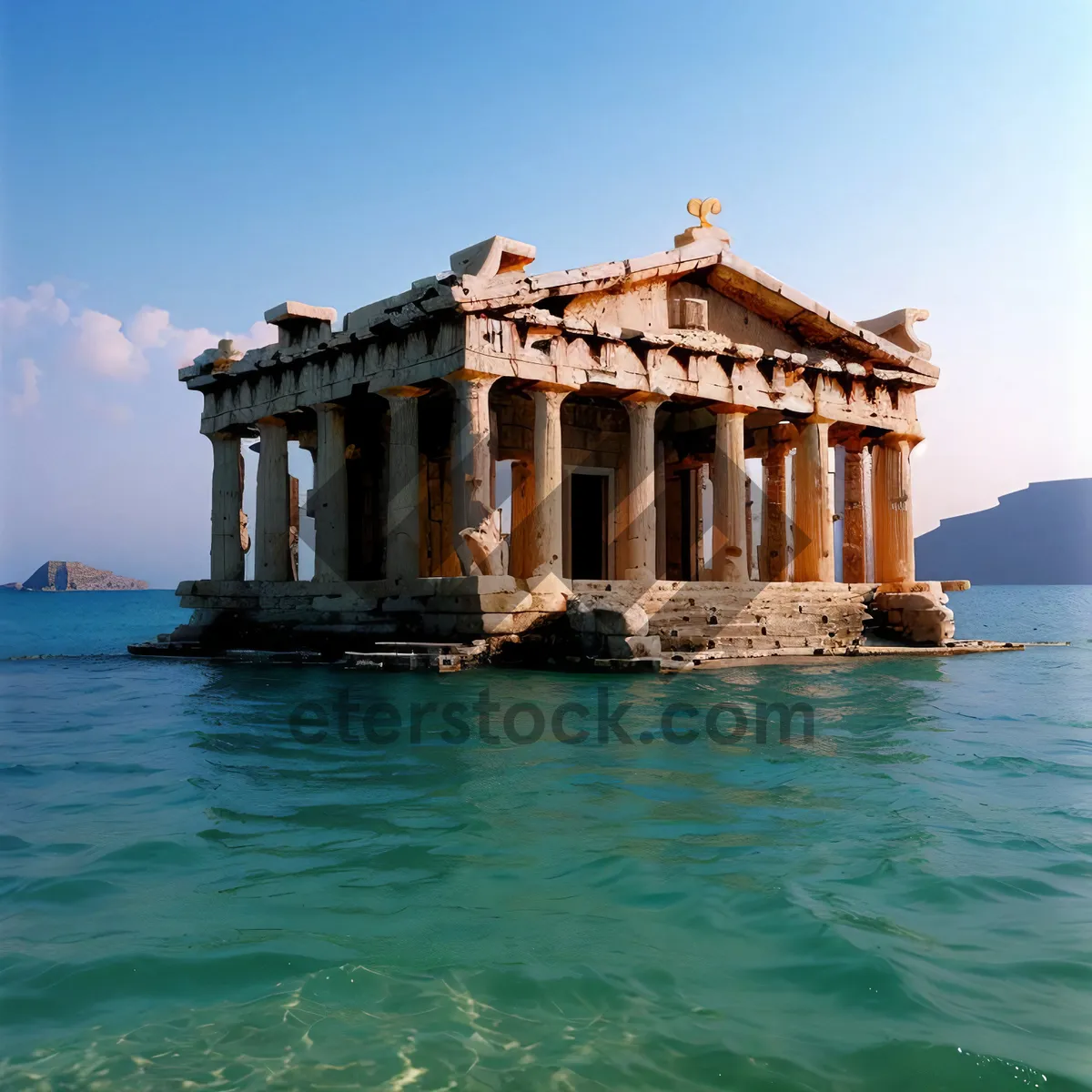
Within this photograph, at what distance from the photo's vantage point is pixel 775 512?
80.6 ft

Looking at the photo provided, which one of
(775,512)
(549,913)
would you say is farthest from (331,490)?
(549,913)

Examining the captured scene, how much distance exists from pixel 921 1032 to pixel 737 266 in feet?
57.8

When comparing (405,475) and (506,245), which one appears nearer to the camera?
(506,245)

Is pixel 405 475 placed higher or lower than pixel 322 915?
higher

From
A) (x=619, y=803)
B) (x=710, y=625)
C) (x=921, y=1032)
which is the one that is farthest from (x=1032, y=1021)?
(x=710, y=625)

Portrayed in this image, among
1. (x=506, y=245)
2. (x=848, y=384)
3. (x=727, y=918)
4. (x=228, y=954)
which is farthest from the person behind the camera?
(x=848, y=384)

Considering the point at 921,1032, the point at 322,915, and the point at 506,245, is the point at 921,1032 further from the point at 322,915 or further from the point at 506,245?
the point at 506,245

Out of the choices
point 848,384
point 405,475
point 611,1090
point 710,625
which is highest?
point 848,384

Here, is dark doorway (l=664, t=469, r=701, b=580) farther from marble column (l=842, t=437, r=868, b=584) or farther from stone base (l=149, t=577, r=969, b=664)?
stone base (l=149, t=577, r=969, b=664)

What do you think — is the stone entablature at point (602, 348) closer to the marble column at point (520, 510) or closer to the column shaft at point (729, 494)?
the column shaft at point (729, 494)

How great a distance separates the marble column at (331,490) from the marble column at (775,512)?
1057cm

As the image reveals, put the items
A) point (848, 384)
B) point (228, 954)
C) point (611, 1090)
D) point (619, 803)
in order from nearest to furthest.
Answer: point (611, 1090) → point (228, 954) → point (619, 803) → point (848, 384)

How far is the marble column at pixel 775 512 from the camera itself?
24.3m

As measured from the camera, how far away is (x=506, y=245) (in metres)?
16.3
